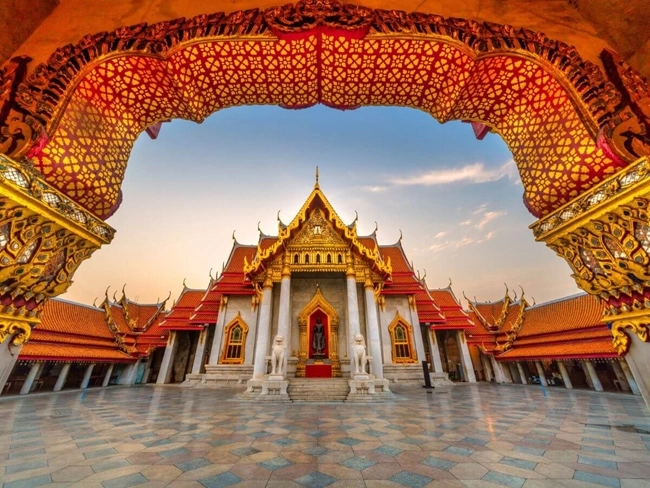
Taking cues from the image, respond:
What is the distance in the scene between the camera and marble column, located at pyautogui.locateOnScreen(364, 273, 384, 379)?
9.84m

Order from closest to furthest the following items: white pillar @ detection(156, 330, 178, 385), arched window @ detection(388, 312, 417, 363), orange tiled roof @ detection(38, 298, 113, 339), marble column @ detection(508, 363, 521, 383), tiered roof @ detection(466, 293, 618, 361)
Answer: tiered roof @ detection(466, 293, 618, 361)
arched window @ detection(388, 312, 417, 363)
orange tiled roof @ detection(38, 298, 113, 339)
white pillar @ detection(156, 330, 178, 385)
marble column @ detection(508, 363, 521, 383)

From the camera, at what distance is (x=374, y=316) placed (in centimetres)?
1115

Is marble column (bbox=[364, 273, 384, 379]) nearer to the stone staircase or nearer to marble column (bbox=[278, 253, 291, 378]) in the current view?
the stone staircase

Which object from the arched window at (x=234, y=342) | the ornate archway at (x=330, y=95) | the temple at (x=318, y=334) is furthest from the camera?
the arched window at (x=234, y=342)

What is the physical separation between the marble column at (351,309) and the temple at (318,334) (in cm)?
5

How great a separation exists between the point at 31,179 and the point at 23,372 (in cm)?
1996

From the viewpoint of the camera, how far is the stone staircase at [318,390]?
8.77 m

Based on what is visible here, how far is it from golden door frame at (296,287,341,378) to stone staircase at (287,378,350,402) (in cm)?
180

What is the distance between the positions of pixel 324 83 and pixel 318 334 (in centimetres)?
1124

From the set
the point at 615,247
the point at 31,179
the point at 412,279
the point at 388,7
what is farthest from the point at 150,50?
the point at 412,279

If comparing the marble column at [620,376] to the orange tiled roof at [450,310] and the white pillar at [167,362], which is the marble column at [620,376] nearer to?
the orange tiled roof at [450,310]

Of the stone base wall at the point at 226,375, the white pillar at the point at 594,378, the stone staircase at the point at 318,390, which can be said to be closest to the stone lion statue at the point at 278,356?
the stone staircase at the point at 318,390

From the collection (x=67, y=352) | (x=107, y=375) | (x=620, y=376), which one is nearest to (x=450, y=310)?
(x=620, y=376)

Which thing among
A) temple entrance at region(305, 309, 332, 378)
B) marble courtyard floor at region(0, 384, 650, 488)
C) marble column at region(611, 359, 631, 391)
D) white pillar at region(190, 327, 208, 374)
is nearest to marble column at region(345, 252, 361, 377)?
temple entrance at region(305, 309, 332, 378)
